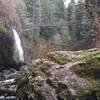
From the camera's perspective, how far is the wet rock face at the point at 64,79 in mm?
4500

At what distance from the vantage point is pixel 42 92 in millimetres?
4469

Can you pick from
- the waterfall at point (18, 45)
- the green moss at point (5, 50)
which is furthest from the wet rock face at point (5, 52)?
the waterfall at point (18, 45)

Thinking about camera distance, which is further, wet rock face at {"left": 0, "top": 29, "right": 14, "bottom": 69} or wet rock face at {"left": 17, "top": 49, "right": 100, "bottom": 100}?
wet rock face at {"left": 0, "top": 29, "right": 14, "bottom": 69}

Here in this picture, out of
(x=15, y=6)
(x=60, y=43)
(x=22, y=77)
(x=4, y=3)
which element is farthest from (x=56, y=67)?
(x=60, y=43)

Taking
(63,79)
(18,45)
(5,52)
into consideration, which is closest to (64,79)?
(63,79)

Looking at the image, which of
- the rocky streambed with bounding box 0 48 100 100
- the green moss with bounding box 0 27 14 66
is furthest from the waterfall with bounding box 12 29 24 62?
the rocky streambed with bounding box 0 48 100 100

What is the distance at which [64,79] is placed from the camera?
15.3 ft

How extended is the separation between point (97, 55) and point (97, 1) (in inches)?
397

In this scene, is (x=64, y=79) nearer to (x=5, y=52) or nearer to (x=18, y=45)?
(x=5, y=52)

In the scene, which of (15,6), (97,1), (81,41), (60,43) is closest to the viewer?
(97,1)

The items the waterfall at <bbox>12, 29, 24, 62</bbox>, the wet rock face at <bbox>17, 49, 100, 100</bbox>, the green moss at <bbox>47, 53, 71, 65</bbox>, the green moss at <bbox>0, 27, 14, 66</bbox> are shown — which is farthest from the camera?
the waterfall at <bbox>12, 29, 24, 62</bbox>

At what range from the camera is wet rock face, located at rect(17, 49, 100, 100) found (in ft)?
14.8

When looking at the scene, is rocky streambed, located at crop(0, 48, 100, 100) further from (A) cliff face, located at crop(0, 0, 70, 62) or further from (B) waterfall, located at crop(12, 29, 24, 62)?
(A) cliff face, located at crop(0, 0, 70, 62)

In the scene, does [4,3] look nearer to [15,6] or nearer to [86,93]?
[15,6]
